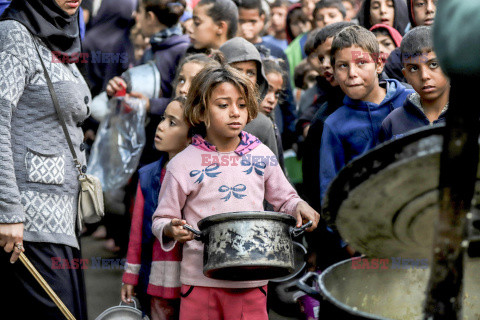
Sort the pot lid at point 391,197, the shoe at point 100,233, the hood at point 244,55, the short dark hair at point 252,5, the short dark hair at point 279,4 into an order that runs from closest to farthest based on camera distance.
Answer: the pot lid at point 391,197 → the hood at point 244,55 → the short dark hair at point 252,5 → the shoe at point 100,233 → the short dark hair at point 279,4

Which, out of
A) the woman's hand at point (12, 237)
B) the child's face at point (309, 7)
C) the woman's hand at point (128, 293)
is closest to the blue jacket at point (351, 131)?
the woman's hand at point (128, 293)

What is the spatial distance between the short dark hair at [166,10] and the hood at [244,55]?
1078 millimetres

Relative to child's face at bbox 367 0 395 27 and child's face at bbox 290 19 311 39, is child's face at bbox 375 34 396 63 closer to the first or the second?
child's face at bbox 367 0 395 27

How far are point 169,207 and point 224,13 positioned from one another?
279 centimetres

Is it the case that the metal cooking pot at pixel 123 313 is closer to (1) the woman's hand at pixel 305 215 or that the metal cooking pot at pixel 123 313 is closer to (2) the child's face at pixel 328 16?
(1) the woman's hand at pixel 305 215

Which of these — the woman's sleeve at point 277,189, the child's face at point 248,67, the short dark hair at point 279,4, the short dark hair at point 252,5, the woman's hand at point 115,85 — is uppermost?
the child's face at point 248,67

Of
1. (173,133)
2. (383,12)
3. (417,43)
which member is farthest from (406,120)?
(383,12)

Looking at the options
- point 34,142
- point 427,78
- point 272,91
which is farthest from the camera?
point 272,91

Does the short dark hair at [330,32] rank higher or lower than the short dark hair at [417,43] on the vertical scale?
lower

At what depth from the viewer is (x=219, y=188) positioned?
3389mm

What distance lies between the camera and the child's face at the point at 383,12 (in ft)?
20.1

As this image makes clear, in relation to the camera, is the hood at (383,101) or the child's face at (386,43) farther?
the child's face at (386,43)

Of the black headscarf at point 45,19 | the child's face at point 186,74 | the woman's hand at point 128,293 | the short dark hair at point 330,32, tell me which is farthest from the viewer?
the short dark hair at point 330,32

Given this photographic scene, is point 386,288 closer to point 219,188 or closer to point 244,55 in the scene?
point 219,188
